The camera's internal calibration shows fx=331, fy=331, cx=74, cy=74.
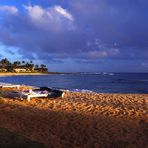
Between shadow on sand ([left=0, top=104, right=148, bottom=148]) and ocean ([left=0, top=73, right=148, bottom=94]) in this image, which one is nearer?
shadow on sand ([left=0, top=104, right=148, bottom=148])

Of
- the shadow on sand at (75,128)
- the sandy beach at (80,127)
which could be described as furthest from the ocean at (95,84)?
the shadow on sand at (75,128)

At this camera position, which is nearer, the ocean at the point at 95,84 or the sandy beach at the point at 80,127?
the sandy beach at the point at 80,127

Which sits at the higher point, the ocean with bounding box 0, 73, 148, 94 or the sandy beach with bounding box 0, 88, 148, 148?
the sandy beach with bounding box 0, 88, 148, 148

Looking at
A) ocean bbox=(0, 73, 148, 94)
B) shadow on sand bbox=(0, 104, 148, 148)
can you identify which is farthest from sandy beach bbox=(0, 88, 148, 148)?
ocean bbox=(0, 73, 148, 94)

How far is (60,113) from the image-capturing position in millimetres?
14539

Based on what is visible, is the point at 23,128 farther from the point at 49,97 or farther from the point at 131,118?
the point at 49,97

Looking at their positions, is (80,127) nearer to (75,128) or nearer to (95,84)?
(75,128)

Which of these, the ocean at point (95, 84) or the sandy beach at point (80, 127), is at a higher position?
the sandy beach at point (80, 127)

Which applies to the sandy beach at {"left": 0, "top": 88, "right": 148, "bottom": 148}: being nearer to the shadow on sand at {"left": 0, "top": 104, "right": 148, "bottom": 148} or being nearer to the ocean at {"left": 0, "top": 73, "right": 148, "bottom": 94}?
the shadow on sand at {"left": 0, "top": 104, "right": 148, "bottom": 148}

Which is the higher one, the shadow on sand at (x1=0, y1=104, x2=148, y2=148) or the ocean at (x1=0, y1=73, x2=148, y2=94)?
the shadow on sand at (x1=0, y1=104, x2=148, y2=148)

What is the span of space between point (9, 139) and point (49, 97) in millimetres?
13461

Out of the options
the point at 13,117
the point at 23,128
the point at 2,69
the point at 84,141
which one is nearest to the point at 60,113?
the point at 13,117

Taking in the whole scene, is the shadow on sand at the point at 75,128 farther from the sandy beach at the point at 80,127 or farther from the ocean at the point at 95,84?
the ocean at the point at 95,84

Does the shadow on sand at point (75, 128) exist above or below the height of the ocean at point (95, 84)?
above
